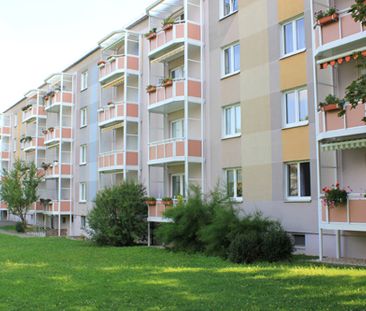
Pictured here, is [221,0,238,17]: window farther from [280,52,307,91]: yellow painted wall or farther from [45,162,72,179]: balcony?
[45,162,72,179]: balcony

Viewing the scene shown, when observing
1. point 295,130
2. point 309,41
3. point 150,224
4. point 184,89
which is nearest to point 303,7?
point 309,41

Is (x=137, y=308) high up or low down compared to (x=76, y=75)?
down

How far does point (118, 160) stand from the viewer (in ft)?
94.8

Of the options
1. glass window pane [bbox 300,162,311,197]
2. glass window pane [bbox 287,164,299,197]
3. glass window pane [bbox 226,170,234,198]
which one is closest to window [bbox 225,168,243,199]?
glass window pane [bbox 226,170,234,198]

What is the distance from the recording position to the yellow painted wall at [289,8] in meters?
18.5

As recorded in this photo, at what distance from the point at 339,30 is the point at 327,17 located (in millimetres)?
580

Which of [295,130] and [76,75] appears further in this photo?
[76,75]

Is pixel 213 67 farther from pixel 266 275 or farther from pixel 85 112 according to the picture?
pixel 85 112

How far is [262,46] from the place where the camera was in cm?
2014

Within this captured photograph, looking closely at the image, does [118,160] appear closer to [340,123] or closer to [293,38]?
[293,38]

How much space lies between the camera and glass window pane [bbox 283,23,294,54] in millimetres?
19078

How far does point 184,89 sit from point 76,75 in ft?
59.3

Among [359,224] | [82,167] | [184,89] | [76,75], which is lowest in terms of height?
[359,224]

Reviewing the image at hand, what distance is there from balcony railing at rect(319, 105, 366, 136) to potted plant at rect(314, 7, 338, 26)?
287 cm
